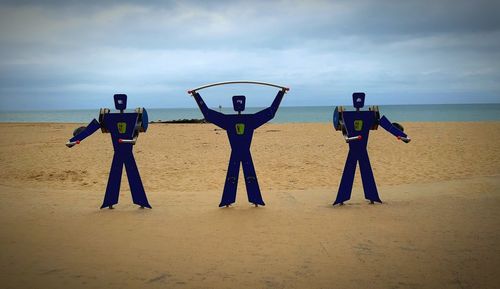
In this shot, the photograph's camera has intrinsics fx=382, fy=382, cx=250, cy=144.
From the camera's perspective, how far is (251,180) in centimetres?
764

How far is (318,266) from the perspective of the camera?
4.75 m

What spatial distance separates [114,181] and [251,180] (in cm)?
273

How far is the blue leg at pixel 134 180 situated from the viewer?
757 cm

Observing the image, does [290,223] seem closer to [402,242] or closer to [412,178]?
[402,242]

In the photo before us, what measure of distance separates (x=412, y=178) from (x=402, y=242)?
254 inches

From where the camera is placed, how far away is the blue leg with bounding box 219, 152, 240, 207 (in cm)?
755

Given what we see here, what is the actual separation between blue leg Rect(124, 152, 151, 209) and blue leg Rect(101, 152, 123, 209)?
154mm

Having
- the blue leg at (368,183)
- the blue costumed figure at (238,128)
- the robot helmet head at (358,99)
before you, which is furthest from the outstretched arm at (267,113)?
the blue leg at (368,183)

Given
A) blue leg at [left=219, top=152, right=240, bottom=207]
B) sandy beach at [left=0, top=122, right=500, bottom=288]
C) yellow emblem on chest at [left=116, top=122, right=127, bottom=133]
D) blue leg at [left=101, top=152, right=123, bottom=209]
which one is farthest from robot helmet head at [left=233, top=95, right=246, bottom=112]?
blue leg at [left=101, top=152, right=123, bottom=209]

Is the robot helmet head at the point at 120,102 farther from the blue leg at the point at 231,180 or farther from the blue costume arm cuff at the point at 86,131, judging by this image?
the blue leg at the point at 231,180

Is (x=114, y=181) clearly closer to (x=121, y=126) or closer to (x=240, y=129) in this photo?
(x=121, y=126)

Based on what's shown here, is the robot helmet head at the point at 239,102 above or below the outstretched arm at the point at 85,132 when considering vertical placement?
above

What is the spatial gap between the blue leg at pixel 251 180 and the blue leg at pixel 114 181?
247cm

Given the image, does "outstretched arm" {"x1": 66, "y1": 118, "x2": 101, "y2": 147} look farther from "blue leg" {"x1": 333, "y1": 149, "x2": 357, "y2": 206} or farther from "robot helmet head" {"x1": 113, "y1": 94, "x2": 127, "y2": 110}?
"blue leg" {"x1": 333, "y1": 149, "x2": 357, "y2": 206}
